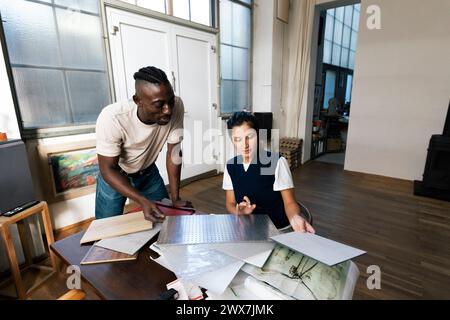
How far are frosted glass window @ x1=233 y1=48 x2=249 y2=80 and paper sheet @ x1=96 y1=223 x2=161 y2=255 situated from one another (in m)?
3.55

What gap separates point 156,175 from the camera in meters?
1.58

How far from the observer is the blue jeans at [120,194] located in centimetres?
146

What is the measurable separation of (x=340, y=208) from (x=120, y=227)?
8.12 ft

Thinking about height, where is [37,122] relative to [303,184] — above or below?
above

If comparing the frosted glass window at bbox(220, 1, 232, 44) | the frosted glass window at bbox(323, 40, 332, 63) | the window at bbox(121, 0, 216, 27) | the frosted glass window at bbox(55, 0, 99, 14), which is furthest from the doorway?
the frosted glass window at bbox(55, 0, 99, 14)

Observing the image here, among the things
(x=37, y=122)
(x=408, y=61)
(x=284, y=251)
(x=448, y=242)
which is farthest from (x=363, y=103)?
(x=37, y=122)

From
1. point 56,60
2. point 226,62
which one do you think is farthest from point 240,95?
point 56,60

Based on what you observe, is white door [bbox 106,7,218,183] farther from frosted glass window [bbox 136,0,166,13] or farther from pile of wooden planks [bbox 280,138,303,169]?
pile of wooden planks [bbox 280,138,303,169]

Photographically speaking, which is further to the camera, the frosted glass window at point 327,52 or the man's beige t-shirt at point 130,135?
the frosted glass window at point 327,52

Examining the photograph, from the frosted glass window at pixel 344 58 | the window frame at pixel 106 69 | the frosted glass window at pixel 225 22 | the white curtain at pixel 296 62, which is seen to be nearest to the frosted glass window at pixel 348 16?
the frosted glass window at pixel 344 58

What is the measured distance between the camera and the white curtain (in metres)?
4.01

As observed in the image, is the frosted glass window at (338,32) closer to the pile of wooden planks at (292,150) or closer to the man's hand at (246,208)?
the pile of wooden planks at (292,150)

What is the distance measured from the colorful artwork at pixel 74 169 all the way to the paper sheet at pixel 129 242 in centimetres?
170
